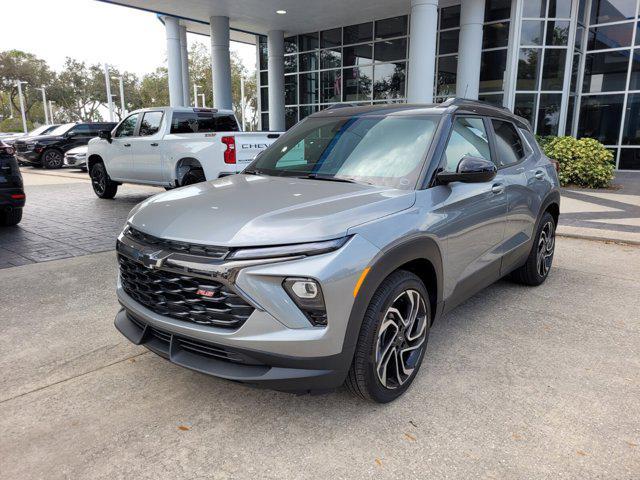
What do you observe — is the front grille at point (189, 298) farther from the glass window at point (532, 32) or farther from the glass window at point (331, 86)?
the glass window at point (331, 86)

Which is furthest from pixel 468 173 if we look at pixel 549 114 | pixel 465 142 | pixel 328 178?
pixel 549 114

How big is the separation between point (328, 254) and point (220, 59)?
19.4 metres

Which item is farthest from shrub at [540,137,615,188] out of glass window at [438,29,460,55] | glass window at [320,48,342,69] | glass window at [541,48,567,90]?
glass window at [320,48,342,69]

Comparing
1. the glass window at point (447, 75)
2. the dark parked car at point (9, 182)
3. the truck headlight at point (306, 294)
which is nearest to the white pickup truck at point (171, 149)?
the dark parked car at point (9, 182)

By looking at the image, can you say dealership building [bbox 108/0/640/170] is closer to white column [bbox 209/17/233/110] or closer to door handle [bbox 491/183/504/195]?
white column [bbox 209/17/233/110]

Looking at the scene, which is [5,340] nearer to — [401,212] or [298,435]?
[298,435]

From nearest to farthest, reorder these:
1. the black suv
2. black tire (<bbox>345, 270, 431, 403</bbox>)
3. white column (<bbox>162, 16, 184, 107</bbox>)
→ 1. black tire (<bbox>345, 270, 431, 403</bbox>)
2. the black suv
3. white column (<bbox>162, 16, 184, 107</bbox>)

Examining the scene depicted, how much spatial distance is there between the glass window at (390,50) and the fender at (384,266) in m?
18.6

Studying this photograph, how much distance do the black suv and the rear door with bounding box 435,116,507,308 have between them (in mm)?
18772

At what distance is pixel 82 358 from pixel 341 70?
799 inches

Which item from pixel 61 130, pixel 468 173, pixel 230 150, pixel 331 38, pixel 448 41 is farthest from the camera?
pixel 331 38

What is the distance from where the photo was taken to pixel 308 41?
75.2 feet

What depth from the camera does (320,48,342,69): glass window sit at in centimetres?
2178

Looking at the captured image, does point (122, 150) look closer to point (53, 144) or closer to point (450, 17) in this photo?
point (53, 144)
